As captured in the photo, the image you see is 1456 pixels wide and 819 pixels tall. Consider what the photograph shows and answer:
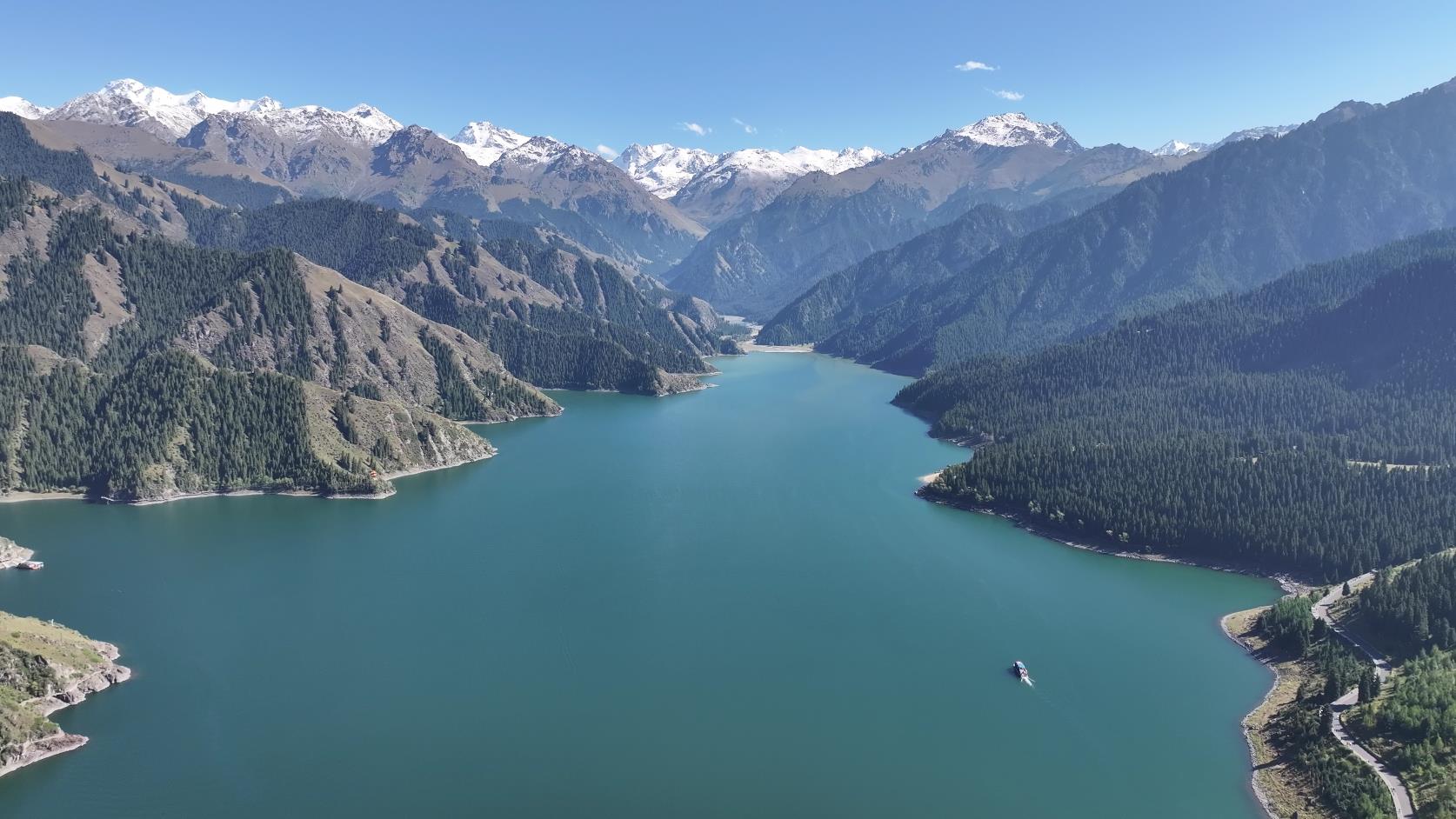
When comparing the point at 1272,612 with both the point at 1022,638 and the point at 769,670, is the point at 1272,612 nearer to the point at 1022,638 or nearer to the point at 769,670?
the point at 1022,638

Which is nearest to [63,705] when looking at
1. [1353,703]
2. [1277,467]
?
[1353,703]

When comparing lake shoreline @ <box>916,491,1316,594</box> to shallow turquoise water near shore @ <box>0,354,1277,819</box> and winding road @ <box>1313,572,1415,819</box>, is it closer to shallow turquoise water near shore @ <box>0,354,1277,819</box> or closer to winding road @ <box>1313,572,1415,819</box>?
shallow turquoise water near shore @ <box>0,354,1277,819</box>

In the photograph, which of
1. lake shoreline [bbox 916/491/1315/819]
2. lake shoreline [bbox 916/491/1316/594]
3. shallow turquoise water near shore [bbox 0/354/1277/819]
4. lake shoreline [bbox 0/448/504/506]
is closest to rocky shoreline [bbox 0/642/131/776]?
shallow turquoise water near shore [bbox 0/354/1277/819]

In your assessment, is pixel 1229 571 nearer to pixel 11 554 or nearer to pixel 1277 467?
pixel 1277 467

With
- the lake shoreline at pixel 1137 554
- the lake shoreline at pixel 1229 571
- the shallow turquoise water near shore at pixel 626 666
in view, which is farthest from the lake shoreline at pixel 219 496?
the lake shoreline at pixel 1137 554

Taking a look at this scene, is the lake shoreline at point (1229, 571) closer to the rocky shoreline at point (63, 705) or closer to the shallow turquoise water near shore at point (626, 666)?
the shallow turquoise water near shore at point (626, 666)

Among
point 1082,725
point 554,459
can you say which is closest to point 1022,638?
point 1082,725
